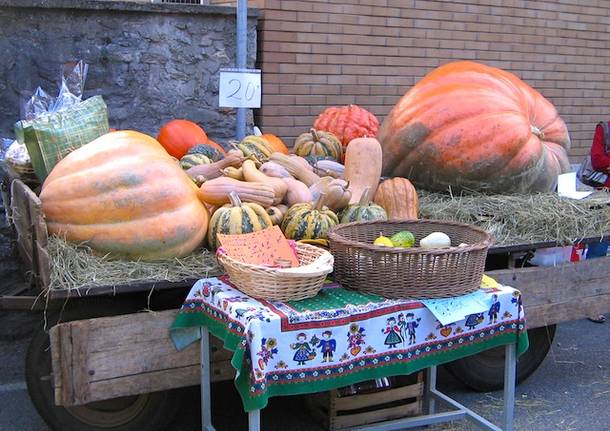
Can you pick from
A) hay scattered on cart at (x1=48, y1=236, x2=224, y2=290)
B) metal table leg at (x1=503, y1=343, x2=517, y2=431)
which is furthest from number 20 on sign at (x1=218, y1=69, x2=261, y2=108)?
metal table leg at (x1=503, y1=343, x2=517, y2=431)

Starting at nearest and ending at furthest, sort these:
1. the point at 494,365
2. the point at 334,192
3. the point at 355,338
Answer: the point at 355,338
the point at 334,192
the point at 494,365

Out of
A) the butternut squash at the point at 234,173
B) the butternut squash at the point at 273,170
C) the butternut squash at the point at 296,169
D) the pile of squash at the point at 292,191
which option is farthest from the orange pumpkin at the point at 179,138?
the butternut squash at the point at 234,173

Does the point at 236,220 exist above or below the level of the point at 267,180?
below

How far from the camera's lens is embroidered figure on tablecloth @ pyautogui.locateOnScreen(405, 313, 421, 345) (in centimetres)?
324

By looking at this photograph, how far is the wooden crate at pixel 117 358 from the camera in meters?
3.25

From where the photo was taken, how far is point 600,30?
27.8 ft

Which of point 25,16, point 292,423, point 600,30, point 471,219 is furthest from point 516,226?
point 600,30

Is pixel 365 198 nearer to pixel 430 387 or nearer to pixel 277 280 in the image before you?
pixel 430 387

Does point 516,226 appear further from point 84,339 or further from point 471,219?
point 84,339

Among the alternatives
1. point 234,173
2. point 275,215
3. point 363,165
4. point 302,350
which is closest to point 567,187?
point 363,165

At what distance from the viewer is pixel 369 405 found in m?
4.17

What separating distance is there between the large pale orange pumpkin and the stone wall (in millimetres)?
2245

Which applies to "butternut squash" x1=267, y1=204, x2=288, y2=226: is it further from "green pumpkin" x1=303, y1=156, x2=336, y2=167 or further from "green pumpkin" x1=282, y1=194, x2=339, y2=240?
"green pumpkin" x1=303, y1=156, x2=336, y2=167

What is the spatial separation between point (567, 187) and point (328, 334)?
297 centimetres
